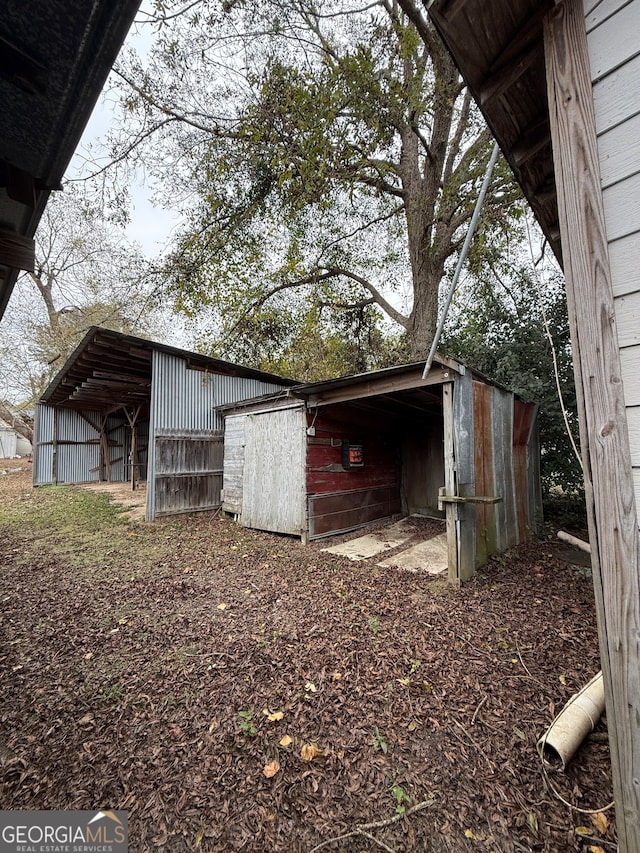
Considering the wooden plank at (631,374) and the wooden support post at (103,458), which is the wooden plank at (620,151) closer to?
the wooden plank at (631,374)

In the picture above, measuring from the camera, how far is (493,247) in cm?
781

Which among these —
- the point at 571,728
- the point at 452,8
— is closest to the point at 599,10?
the point at 452,8

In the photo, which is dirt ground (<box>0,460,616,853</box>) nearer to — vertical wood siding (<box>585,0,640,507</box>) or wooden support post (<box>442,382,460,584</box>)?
wooden support post (<box>442,382,460,584</box>)

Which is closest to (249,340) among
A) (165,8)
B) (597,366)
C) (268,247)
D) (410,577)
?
(268,247)

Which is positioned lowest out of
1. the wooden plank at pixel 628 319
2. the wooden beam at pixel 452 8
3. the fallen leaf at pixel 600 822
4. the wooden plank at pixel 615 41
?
the fallen leaf at pixel 600 822

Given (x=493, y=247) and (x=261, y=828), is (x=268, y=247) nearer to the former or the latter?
(x=493, y=247)

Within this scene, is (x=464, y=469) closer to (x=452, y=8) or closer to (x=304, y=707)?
(x=304, y=707)

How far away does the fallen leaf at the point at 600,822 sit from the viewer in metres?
1.39

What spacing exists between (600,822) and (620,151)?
103 inches

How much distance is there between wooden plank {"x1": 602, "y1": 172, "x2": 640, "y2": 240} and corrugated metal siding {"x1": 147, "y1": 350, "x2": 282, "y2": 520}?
7.34 meters

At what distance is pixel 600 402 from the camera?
1.14m

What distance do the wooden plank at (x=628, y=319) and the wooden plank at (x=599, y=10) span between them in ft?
3.30

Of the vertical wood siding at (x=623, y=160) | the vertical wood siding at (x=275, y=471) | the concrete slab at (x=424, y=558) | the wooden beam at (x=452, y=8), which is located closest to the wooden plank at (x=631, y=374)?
the vertical wood siding at (x=623, y=160)

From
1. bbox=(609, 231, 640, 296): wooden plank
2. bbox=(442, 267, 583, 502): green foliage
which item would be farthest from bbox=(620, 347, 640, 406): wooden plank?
bbox=(442, 267, 583, 502): green foliage
